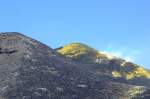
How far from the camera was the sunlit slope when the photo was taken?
73.0 m

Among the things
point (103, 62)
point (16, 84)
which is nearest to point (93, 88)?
point (16, 84)

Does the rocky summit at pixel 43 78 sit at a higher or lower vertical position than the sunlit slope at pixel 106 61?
lower

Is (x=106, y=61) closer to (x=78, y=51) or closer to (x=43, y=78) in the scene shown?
(x=78, y=51)

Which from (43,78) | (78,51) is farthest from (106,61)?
(43,78)

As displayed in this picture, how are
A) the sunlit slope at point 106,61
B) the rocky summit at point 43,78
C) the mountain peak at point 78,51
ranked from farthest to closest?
1. the mountain peak at point 78,51
2. the sunlit slope at point 106,61
3. the rocky summit at point 43,78

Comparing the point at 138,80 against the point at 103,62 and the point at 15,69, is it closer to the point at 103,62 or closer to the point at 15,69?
the point at 103,62

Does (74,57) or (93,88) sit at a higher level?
(74,57)

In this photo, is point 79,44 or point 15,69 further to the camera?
point 79,44

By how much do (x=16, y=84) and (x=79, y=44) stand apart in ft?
119

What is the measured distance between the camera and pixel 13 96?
148 feet

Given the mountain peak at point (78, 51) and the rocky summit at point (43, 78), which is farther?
the mountain peak at point (78, 51)

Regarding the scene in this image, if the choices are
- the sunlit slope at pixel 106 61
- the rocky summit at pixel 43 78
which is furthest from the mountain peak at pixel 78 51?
the rocky summit at pixel 43 78

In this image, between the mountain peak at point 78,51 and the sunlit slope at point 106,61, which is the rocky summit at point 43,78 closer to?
the sunlit slope at point 106,61

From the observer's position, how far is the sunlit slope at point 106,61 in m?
73.0
